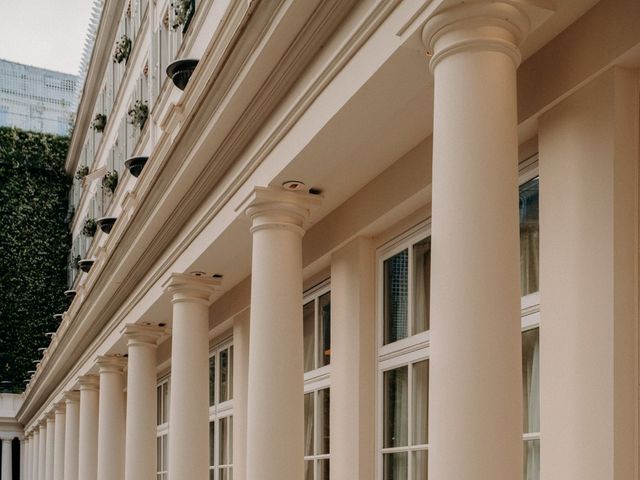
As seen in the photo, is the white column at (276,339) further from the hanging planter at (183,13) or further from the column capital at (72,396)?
the column capital at (72,396)

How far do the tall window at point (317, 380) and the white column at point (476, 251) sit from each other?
16.6 ft

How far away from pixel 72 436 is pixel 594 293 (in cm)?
1807

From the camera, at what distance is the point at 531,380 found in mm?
5785

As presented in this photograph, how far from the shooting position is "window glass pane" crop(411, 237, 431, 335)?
24.5 feet

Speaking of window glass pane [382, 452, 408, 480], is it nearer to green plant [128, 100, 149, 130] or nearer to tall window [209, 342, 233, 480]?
tall window [209, 342, 233, 480]

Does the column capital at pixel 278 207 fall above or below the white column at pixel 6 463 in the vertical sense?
above

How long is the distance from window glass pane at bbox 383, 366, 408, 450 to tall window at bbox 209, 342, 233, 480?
5409mm

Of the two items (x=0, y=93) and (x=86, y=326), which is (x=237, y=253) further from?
(x=0, y=93)

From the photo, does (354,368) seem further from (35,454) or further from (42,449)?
(35,454)

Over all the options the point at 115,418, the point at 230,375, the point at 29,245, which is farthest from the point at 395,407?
the point at 29,245

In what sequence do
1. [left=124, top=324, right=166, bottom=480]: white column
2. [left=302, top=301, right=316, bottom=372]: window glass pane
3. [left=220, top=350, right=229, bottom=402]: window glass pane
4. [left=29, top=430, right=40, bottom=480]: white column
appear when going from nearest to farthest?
[left=302, top=301, right=316, bottom=372]: window glass pane
[left=124, top=324, right=166, bottom=480]: white column
[left=220, top=350, right=229, bottom=402]: window glass pane
[left=29, top=430, right=40, bottom=480]: white column

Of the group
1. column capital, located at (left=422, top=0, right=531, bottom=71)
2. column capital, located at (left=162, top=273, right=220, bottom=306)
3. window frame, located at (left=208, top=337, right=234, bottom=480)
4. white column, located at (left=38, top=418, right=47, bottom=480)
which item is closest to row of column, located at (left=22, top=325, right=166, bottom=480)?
window frame, located at (left=208, top=337, right=234, bottom=480)

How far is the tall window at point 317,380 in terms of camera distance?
9.25 meters

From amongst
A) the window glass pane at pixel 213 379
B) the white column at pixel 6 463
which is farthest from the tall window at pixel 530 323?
the white column at pixel 6 463
